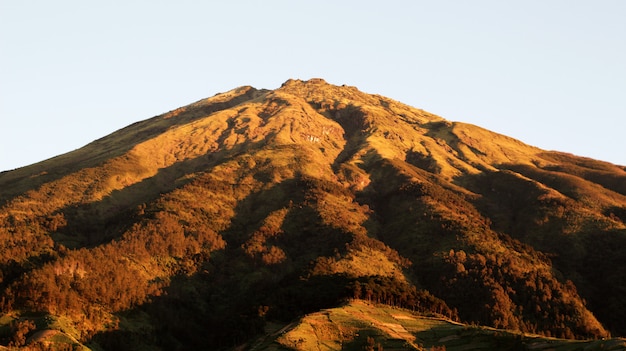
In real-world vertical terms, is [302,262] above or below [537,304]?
above

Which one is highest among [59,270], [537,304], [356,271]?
[59,270]

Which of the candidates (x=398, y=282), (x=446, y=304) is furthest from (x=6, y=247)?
(x=446, y=304)

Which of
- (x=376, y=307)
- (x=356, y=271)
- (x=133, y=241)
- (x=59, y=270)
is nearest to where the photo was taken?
(x=376, y=307)

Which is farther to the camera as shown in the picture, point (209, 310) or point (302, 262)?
point (302, 262)

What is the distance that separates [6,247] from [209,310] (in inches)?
2822

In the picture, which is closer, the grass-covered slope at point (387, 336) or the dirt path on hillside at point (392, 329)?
the grass-covered slope at point (387, 336)

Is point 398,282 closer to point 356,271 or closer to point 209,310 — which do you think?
point 356,271

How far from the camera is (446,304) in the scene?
165125 millimetres

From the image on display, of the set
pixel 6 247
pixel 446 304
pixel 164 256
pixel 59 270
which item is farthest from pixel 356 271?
pixel 6 247

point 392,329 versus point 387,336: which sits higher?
point 387,336

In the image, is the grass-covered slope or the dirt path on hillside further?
the dirt path on hillside

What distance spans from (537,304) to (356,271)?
5189cm

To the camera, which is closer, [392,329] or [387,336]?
[387,336]

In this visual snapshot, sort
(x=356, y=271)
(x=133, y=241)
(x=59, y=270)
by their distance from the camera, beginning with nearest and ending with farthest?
1. (x=59, y=270)
2. (x=356, y=271)
3. (x=133, y=241)
